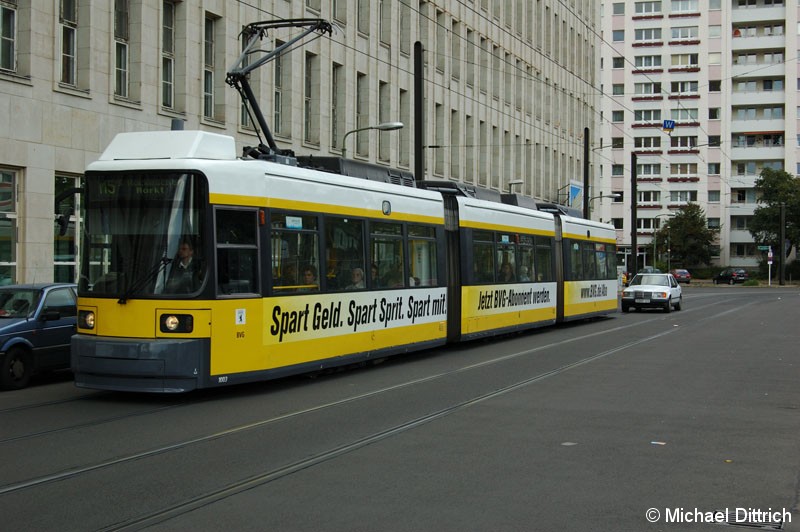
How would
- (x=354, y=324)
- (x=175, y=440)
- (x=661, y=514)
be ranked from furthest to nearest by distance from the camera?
(x=354, y=324), (x=175, y=440), (x=661, y=514)

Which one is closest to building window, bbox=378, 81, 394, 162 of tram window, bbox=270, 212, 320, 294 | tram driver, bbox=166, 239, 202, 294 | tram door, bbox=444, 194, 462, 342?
tram door, bbox=444, 194, 462, 342

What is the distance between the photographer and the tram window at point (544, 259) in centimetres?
2469

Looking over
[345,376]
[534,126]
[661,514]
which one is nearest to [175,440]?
[661,514]

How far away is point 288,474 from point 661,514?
116 inches

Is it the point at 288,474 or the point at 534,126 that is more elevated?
the point at 534,126

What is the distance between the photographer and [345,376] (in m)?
14.9

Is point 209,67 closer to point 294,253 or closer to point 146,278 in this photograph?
point 294,253

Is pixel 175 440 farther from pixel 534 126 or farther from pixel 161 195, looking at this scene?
pixel 534 126

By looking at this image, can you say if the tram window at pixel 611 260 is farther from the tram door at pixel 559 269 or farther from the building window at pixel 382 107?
the building window at pixel 382 107

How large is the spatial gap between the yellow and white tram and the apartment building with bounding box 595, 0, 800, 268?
84.9 metres

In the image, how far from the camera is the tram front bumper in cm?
1127

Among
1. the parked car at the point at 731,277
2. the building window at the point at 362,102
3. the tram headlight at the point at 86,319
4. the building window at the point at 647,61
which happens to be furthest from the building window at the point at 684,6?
the tram headlight at the point at 86,319

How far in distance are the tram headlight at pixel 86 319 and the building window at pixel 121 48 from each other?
14341 millimetres

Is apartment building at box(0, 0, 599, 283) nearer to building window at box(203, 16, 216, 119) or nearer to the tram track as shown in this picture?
building window at box(203, 16, 216, 119)
